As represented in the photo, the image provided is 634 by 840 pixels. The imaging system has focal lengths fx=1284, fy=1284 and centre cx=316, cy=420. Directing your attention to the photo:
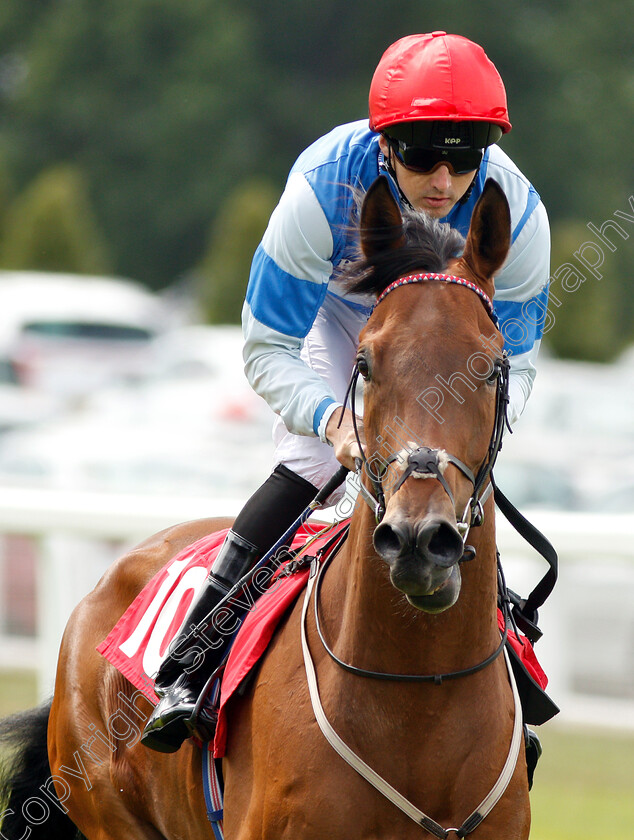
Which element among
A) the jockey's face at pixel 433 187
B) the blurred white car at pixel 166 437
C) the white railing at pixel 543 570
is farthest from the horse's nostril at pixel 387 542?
the blurred white car at pixel 166 437

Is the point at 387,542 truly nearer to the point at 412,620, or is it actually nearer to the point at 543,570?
the point at 412,620

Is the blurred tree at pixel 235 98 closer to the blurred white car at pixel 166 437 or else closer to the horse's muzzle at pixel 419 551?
the blurred white car at pixel 166 437

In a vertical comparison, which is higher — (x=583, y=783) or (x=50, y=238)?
(x=583, y=783)

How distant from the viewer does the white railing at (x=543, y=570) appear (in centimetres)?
644

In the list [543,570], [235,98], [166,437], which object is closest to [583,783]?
[543,570]

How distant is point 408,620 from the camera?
2.90 m

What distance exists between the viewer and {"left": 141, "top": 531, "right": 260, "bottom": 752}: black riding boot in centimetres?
349

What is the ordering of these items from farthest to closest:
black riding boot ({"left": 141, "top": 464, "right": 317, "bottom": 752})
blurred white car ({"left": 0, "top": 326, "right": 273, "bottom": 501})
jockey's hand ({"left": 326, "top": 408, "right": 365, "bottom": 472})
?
1. blurred white car ({"left": 0, "top": 326, "right": 273, "bottom": 501})
2. black riding boot ({"left": 141, "top": 464, "right": 317, "bottom": 752})
3. jockey's hand ({"left": 326, "top": 408, "right": 365, "bottom": 472})

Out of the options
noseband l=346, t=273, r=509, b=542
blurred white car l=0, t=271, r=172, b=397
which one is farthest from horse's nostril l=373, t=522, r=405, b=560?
blurred white car l=0, t=271, r=172, b=397

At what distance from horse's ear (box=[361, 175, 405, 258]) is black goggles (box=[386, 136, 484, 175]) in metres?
0.26

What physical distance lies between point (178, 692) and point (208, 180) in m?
30.1

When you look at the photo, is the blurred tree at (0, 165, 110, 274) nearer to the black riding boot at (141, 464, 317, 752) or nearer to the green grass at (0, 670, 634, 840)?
the green grass at (0, 670, 634, 840)

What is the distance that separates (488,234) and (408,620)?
2.97 feet

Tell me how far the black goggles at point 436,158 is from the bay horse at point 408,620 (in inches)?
9.6
